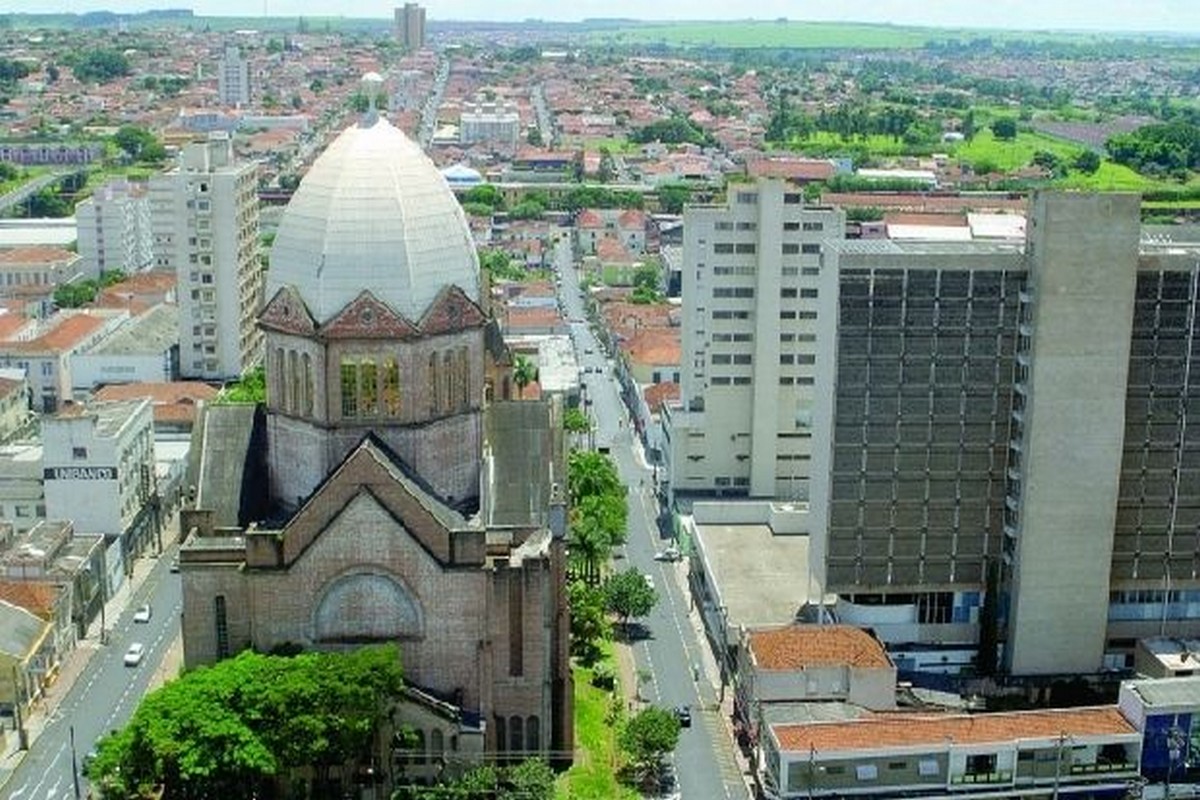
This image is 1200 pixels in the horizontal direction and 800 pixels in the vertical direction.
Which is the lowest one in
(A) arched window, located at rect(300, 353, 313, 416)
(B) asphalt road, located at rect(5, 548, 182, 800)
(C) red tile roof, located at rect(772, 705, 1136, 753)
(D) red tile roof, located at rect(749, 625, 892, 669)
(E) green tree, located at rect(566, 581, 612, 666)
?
(B) asphalt road, located at rect(5, 548, 182, 800)

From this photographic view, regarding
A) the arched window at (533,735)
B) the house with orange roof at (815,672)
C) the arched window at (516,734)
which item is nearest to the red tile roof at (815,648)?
the house with orange roof at (815,672)

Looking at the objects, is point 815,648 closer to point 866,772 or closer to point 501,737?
point 866,772

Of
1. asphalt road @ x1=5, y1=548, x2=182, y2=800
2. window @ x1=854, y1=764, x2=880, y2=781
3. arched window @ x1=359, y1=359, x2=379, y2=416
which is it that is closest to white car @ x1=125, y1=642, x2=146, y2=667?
asphalt road @ x1=5, y1=548, x2=182, y2=800

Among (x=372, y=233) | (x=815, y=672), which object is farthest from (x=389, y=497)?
(x=815, y=672)

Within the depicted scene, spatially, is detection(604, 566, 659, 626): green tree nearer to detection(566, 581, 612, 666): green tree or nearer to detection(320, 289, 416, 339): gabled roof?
detection(566, 581, 612, 666): green tree

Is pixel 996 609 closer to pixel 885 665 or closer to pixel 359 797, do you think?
pixel 885 665

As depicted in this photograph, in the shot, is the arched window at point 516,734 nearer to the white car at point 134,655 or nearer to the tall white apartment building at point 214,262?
the white car at point 134,655

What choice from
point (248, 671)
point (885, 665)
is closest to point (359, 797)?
point (248, 671)
